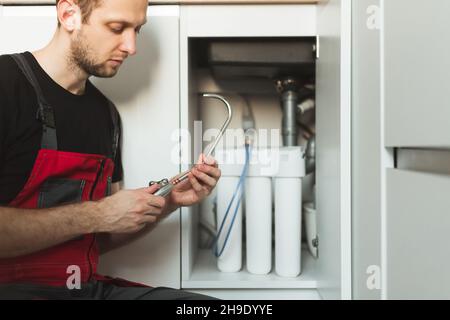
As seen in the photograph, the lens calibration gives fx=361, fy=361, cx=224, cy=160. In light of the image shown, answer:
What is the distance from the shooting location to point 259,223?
94 cm

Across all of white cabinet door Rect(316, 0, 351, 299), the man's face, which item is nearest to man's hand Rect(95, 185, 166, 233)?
the man's face

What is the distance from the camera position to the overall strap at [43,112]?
2.20 feet

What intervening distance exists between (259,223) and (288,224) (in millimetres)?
75

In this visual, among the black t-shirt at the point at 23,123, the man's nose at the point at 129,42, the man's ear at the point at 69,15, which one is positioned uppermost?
the man's ear at the point at 69,15

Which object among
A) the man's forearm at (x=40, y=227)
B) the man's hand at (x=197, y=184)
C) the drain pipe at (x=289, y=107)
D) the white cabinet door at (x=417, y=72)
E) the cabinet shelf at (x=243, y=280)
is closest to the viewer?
the white cabinet door at (x=417, y=72)

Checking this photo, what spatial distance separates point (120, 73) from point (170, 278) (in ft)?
1.64

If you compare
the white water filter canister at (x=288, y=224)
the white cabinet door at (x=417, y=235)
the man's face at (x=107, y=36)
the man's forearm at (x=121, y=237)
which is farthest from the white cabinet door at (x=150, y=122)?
the white cabinet door at (x=417, y=235)

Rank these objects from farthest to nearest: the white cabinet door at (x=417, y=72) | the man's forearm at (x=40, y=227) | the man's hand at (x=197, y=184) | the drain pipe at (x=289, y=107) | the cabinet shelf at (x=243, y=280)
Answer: the drain pipe at (x=289, y=107) → the cabinet shelf at (x=243, y=280) → the man's hand at (x=197, y=184) → the man's forearm at (x=40, y=227) → the white cabinet door at (x=417, y=72)

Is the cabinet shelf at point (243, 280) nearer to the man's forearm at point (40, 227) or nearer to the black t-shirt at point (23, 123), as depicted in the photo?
the man's forearm at point (40, 227)

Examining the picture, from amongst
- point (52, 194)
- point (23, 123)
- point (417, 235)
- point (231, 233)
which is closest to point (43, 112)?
point (23, 123)

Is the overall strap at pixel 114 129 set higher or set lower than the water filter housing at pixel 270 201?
higher

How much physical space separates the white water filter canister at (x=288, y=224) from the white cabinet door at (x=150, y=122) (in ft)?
0.88

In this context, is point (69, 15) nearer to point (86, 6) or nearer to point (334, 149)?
point (86, 6)
